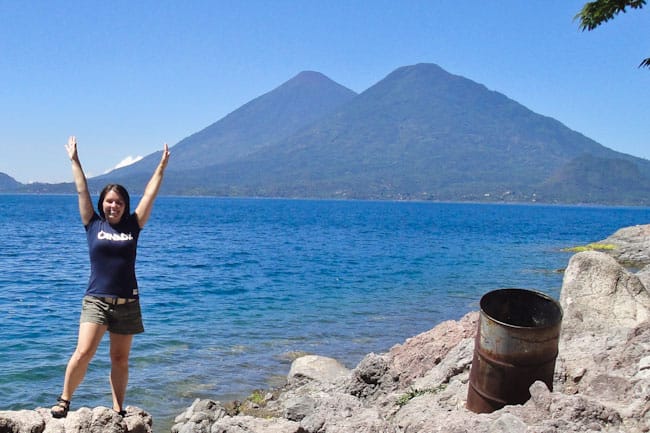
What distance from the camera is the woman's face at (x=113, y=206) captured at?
5922mm

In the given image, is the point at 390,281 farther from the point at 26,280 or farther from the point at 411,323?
the point at 26,280

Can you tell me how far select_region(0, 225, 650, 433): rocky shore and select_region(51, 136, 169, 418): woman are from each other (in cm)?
39

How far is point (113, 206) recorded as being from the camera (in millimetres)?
5914

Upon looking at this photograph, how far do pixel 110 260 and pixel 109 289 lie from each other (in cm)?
28


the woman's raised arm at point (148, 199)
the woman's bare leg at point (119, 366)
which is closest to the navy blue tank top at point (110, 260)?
the woman's raised arm at point (148, 199)

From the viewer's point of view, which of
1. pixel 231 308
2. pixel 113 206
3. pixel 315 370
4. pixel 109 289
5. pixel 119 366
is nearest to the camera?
pixel 109 289

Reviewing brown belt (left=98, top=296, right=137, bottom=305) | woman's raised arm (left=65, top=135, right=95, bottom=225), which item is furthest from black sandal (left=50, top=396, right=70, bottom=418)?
woman's raised arm (left=65, top=135, right=95, bottom=225)

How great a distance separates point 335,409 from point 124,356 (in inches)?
91.5

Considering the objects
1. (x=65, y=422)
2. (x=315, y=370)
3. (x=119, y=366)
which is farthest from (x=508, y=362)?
(x=315, y=370)

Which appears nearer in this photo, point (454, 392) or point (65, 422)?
point (65, 422)

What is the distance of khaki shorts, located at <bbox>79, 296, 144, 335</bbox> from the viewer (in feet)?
19.0

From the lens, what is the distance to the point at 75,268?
31.0 m

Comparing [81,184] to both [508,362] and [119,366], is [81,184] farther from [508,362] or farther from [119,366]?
[508,362]

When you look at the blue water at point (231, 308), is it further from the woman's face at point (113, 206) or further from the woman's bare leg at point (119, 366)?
the woman's face at point (113, 206)
